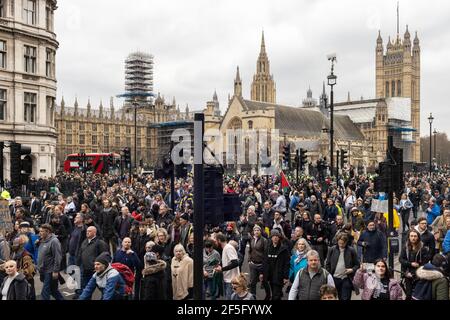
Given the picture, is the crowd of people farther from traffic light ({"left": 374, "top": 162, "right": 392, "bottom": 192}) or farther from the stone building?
the stone building

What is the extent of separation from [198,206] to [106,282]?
183 centimetres

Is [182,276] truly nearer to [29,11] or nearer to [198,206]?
[198,206]

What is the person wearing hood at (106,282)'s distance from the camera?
7.20 meters

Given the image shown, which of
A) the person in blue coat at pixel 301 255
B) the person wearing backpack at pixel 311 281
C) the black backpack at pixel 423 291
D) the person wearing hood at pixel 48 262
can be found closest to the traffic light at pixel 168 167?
the person wearing hood at pixel 48 262

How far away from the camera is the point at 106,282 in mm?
7293

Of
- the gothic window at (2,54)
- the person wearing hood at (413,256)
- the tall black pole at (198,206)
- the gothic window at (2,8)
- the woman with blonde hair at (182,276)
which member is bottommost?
the woman with blonde hair at (182,276)

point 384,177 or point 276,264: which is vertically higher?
point 384,177

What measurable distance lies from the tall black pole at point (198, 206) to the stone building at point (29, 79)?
2716cm

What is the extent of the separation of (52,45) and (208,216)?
3211 centimetres

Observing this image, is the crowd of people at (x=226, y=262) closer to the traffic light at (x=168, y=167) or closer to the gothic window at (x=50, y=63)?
the traffic light at (x=168, y=167)

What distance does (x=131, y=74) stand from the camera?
393 feet

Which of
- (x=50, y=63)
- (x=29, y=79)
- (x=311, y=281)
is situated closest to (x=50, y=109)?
(x=29, y=79)

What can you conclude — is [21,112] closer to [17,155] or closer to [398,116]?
[17,155]

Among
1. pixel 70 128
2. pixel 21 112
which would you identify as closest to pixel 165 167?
pixel 21 112
